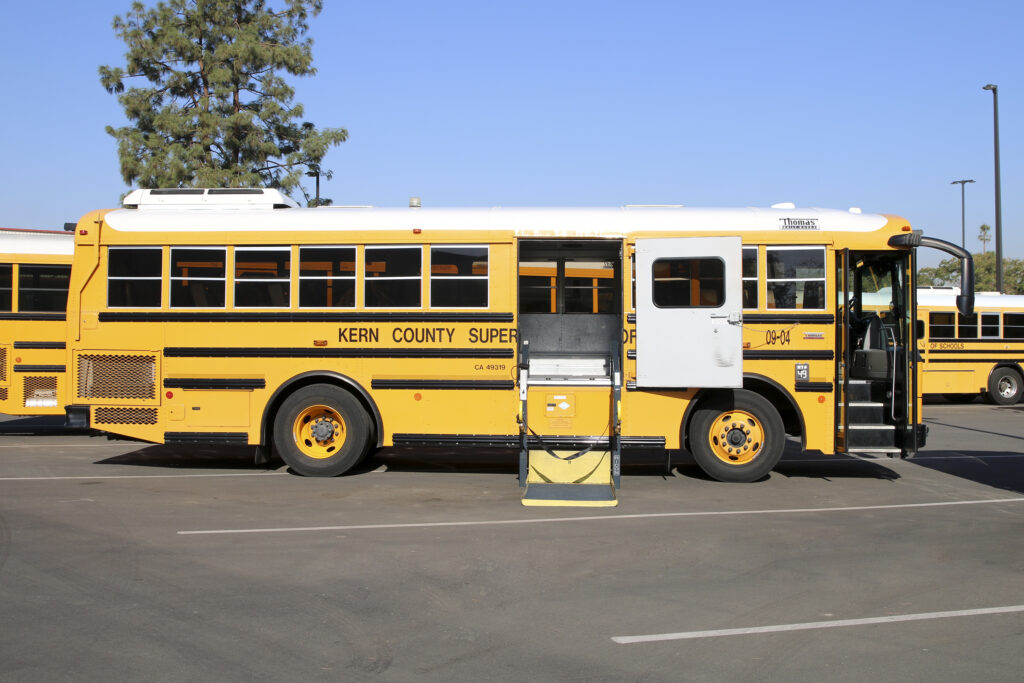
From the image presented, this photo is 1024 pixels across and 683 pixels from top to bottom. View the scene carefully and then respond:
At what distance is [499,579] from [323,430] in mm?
4713

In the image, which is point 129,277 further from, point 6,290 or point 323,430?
point 6,290

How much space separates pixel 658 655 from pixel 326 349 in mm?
6440

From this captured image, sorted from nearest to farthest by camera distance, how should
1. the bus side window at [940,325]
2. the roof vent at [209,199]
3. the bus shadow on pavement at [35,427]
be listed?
the roof vent at [209,199] → the bus shadow on pavement at [35,427] → the bus side window at [940,325]

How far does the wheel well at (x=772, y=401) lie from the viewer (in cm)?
994

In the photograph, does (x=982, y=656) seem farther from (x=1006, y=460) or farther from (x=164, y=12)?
(x=164, y=12)

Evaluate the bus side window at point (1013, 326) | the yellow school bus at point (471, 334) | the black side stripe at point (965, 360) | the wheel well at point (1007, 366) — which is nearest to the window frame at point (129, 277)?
the yellow school bus at point (471, 334)

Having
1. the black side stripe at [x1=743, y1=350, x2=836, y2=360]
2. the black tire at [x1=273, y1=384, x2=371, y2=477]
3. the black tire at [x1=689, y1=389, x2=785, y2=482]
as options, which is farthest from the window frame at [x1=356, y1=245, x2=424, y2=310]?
the black side stripe at [x1=743, y1=350, x2=836, y2=360]

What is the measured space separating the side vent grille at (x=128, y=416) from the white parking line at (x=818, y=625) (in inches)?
285

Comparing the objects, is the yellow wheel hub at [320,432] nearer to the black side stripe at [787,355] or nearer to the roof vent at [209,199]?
the roof vent at [209,199]

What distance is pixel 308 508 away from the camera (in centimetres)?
845

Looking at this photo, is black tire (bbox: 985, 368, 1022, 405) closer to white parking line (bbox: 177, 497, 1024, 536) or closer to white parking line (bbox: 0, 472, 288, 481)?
white parking line (bbox: 177, 497, 1024, 536)

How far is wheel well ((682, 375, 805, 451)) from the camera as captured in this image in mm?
9938

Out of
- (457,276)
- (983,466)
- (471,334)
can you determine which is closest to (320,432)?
(471,334)

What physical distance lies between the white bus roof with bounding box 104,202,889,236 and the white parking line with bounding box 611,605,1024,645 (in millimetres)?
5374
